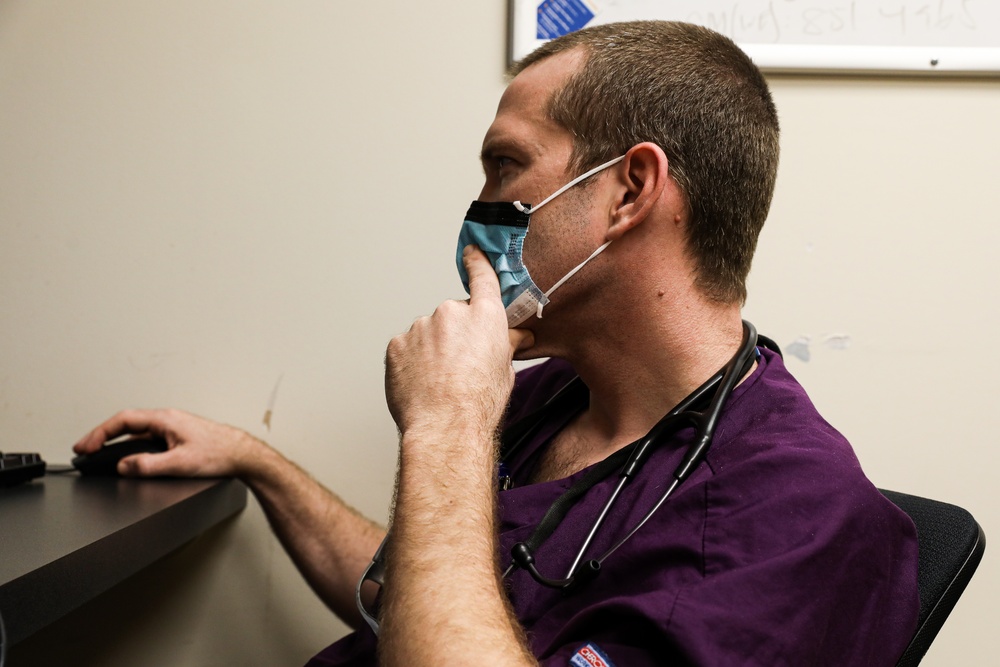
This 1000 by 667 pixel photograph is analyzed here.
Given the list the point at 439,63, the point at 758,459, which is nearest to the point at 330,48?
the point at 439,63

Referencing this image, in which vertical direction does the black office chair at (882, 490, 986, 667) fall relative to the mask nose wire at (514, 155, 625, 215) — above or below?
below

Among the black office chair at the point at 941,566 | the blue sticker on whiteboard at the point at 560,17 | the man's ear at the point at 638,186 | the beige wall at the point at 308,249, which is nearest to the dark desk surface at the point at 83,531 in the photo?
the beige wall at the point at 308,249

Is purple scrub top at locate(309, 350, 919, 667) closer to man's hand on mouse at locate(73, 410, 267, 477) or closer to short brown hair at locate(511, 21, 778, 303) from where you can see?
short brown hair at locate(511, 21, 778, 303)

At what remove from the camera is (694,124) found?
3.49ft

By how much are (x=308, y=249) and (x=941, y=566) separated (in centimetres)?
106

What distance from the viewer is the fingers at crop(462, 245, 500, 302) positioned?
3.45 feet

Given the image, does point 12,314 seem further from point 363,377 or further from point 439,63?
point 439,63

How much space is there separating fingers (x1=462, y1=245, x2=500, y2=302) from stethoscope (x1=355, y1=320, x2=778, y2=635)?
258mm

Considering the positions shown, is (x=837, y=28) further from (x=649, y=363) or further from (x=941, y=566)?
(x=941, y=566)

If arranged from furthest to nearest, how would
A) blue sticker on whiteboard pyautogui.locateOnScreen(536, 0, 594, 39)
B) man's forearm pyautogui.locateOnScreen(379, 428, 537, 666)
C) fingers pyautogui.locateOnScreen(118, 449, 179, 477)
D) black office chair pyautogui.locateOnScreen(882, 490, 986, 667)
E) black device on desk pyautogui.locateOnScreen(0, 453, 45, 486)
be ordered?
blue sticker on whiteboard pyautogui.locateOnScreen(536, 0, 594, 39)
fingers pyautogui.locateOnScreen(118, 449, 179, 477)
black device on desk pyautogui.locateOnScreen(0, 453, 45, 486)
black office chair pyautogui.locateOnScreen(882, 490, 986, 667)
man's forearm pyautogui.locateOnScreen(379, 428, 537, 666)

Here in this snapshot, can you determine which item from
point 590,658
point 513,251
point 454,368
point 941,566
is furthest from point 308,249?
point 941,566

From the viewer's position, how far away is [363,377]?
145 cm

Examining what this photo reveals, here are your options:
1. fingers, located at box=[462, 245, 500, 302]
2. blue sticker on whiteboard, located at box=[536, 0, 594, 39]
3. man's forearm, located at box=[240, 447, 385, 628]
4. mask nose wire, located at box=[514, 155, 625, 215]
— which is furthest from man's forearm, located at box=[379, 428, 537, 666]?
blue sticker on whiteboard, located at box=[536, 0, 594, 39]

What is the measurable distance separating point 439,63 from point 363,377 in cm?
56
